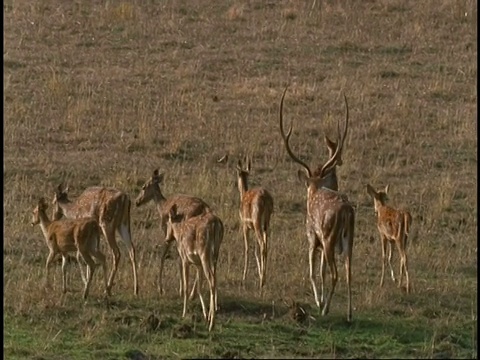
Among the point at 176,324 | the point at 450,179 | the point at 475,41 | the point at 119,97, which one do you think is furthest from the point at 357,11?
the point at 176,324

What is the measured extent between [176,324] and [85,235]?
1.51 meters

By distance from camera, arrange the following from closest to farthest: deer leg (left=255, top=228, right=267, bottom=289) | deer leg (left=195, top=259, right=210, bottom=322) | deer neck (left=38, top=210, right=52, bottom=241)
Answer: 1. deer leg (left=195, top=259, right=210, bottom=322)
2. deer leg (left=255, top=228, right=267, bottom=289)
3. deer neck (left=38, top=210, right=52, bottom=241)

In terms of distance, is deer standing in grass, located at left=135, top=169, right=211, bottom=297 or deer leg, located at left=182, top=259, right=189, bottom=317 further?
deer standing in grass, located at left=135, top=169, right=211, bottom=297

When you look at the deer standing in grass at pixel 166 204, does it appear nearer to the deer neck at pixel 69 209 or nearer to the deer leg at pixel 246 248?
the deer leg at pixel 246 248

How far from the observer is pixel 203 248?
13922 mm

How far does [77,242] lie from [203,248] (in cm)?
156

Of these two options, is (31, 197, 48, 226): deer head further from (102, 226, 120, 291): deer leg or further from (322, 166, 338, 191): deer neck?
(322, 166, 338, 191): deer neck

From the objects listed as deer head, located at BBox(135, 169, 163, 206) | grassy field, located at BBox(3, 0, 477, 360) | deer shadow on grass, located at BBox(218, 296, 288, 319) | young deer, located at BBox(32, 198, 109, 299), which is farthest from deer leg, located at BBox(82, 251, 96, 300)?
deer head, located at BBox(135, 169, 163, 206)

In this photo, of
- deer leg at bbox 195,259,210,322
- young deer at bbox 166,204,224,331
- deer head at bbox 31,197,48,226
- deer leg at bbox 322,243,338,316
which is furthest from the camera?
deer head at bbox 31,197,48,226

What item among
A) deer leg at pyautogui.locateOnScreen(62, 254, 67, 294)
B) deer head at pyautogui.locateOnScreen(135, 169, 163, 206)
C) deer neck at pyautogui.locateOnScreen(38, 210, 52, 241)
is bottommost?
deer leg at pyautogui.locateOnScreen(62, 254, 67, 294)

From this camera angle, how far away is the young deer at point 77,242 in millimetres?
14734

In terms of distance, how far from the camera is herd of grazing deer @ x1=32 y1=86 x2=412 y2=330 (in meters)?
14.1

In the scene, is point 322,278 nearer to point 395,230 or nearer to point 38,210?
point 395,230

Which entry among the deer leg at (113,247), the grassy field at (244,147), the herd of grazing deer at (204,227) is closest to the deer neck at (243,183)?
the herd of grazing deer at (204,227)
